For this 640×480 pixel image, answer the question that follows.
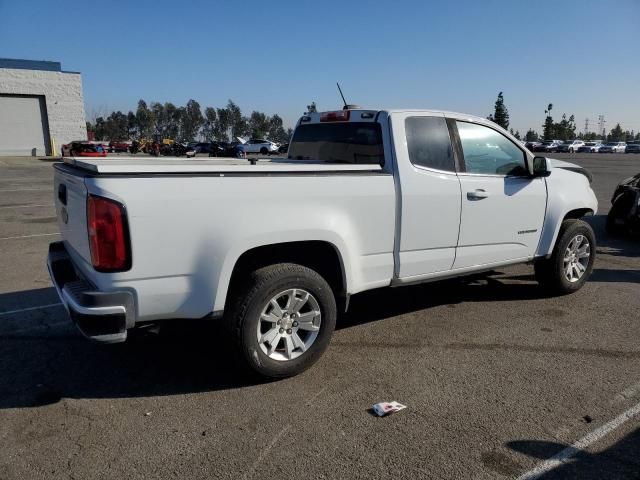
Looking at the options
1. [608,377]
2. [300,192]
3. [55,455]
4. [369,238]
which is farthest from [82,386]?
[608,377]

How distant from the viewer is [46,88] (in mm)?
42562

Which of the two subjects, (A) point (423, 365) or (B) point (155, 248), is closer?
(B) point (155, 248)

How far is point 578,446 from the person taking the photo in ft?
9.28

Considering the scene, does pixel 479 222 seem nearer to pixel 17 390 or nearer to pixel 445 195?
pixel 445 195

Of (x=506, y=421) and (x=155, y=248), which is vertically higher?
(x=155, y=248)

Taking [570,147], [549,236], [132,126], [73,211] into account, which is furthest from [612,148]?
[132,126]

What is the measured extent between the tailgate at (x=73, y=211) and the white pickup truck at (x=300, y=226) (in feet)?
0.07

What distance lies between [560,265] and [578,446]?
114 inches

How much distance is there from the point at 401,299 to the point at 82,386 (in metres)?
3.22

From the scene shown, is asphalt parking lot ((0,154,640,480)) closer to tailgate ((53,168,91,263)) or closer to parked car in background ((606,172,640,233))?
tailgate ((53,168,91,263))

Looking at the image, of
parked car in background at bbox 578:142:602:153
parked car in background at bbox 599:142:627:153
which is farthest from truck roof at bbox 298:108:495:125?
parked car in background at bbox 599:142:627:153

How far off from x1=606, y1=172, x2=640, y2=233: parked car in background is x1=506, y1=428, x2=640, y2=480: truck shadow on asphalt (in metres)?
6.87

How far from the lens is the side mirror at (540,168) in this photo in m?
4.87

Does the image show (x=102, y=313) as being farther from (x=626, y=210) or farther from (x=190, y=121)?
(x=190, y=121)
